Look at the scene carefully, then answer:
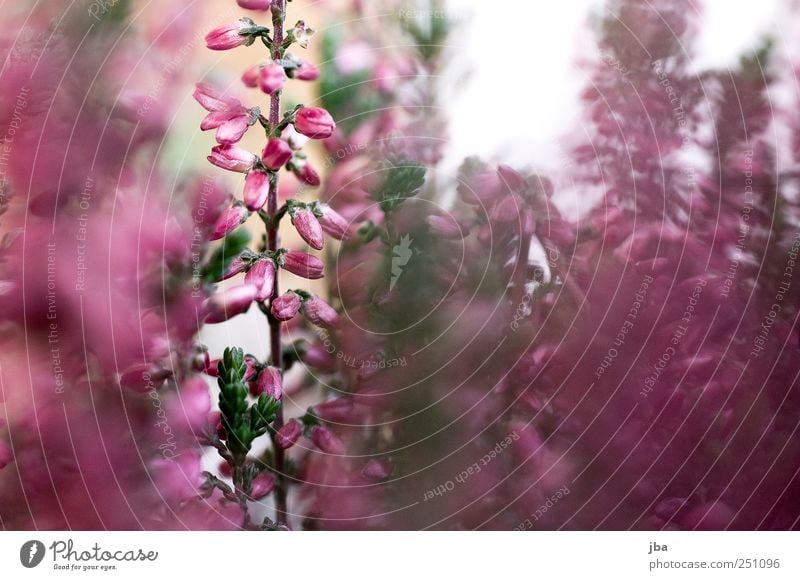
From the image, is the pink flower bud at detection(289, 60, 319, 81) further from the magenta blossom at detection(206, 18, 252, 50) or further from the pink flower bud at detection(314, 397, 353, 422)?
the pink flower bud at detection(314, 397, 353, 422)

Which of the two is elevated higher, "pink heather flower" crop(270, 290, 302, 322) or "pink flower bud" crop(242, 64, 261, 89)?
"pink flower bud" crop(242, 64, 261, 89)

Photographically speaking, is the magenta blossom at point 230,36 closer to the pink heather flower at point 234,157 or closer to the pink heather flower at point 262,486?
the pink heather flower at point 234,157

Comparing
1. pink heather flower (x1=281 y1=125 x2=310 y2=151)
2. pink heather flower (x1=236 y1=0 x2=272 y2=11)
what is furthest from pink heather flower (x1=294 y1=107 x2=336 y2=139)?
pink heather flower (x1=236 y1=0 x2=272 y2=11)

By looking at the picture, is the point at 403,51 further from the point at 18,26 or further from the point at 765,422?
the point at 765,422

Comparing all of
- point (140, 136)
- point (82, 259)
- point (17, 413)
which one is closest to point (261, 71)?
point (140, 136)

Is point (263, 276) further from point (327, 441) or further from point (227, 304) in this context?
point (327, 441)

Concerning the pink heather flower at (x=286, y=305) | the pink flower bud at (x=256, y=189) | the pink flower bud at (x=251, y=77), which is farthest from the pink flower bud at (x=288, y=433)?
the pink flower bud at (x=251, y=77)

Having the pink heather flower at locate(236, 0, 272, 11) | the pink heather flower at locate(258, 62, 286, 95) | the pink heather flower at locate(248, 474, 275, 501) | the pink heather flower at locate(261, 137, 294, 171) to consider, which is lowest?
the pink heather flower at locate(248, 474, 275, 501)
